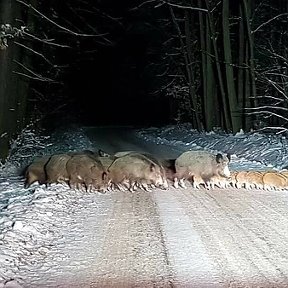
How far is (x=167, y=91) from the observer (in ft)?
132

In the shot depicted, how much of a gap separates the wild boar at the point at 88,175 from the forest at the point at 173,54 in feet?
15.8

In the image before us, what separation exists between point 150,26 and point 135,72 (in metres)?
19.4

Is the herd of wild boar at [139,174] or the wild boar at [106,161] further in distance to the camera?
the wild boar at [106,161]

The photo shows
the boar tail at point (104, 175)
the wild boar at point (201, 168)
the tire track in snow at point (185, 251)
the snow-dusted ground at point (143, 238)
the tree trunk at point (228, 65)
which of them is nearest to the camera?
the tire track in snow at point (185, 251)

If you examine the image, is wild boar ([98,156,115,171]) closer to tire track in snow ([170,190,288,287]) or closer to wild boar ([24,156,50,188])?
wild boar ([24,156,50,188])

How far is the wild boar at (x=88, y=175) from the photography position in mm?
12142

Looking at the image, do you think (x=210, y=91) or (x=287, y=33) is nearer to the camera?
(x=287, y=33)

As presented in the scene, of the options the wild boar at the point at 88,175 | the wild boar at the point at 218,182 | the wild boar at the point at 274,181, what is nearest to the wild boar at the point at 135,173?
the wild boar at the point at 88,175

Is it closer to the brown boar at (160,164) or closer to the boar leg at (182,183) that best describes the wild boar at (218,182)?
the boar leg at (182,183)

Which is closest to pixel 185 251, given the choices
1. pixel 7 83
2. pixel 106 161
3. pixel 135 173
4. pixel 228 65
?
pixel 135 173

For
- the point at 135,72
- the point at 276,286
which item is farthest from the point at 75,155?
the point at 135,72

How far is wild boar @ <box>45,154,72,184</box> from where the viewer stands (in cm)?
1244

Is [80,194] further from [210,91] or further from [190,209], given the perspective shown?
[210,91]

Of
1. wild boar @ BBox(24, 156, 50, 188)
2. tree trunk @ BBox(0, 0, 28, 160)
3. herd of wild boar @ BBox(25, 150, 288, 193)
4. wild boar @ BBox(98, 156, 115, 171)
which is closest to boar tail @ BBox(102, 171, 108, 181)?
herd of wild boar @ BBox(25, 150, 288, 193)
